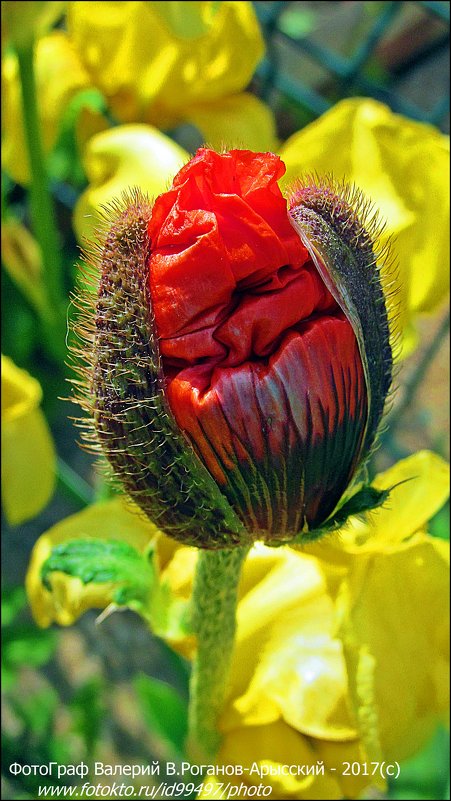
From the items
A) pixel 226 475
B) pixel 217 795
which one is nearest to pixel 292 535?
pixel 226 475

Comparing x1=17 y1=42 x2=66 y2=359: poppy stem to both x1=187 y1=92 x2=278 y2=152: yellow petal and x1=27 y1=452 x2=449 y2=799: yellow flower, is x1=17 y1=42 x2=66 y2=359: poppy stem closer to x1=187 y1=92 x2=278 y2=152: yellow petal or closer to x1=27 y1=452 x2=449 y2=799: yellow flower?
x1=187 y1=92 x2=278 y2=152: yellow petal

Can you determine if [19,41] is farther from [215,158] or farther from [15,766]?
[15,766]

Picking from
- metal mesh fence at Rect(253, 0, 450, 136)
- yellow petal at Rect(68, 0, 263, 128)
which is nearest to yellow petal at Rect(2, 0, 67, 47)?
yellow petal at Rect(68, 0, 263, 128)

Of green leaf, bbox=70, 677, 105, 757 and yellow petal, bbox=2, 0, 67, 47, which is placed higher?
yellow petal, bbox=2, 0, 67, 47

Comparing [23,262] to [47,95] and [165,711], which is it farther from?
[165,711]

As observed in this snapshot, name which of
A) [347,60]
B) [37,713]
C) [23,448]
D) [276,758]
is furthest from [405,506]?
[347,60]

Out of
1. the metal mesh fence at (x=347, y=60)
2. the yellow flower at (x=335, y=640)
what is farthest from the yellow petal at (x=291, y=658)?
the metal mesh fence at (x=347, y=60)
